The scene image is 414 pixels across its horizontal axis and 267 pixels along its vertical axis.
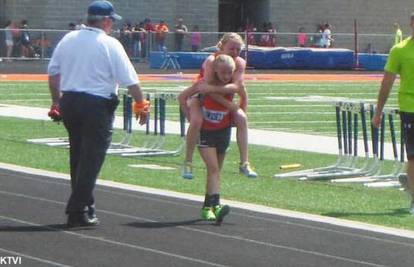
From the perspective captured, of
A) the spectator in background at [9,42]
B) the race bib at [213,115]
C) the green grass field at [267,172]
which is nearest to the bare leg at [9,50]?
the spectator in background at [9,42]

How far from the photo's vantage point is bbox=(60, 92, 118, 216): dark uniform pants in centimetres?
1080

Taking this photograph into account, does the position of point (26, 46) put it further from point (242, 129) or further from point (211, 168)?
point (211, 168)

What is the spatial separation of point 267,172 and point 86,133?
5.81m

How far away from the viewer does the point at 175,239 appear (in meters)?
10.6

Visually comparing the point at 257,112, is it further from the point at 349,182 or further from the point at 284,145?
the point at 349,182

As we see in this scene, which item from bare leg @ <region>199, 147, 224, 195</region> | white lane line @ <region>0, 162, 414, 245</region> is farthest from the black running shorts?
white lane line @ <region>0, 162, 414, 245</region>

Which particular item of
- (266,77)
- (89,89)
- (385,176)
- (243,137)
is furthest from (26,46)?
(89,89)

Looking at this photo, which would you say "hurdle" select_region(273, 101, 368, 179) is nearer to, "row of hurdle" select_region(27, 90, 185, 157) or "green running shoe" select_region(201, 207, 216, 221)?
"row of hurdle" select_region(27, 90, 185, 157)

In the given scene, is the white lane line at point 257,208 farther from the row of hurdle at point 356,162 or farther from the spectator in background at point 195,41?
the spectator in background at point 195,41

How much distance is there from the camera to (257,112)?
1069 inches

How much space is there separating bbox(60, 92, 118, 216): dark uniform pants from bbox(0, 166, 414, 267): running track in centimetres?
32

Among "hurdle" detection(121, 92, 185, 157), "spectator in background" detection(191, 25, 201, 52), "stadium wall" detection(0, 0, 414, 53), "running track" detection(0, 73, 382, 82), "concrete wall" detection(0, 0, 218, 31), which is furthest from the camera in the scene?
"stadium wall" detection(0, 0, 414, 53)

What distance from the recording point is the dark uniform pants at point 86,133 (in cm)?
1080

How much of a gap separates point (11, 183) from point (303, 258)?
5.30 meters
